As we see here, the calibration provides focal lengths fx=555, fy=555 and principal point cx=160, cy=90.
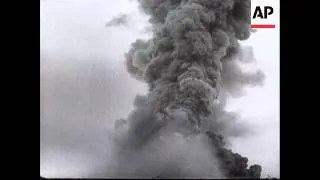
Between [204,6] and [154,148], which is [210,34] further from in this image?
[154,148]

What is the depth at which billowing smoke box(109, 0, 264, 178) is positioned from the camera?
19.0 meters

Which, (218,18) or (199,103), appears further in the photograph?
(218,18)

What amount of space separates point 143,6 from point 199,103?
4.60 meters

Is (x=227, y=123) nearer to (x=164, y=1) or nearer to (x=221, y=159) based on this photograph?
(x=221, y=159)

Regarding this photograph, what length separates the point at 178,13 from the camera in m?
19.5

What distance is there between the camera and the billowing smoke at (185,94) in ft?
62.3

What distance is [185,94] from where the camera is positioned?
62.4 ft
